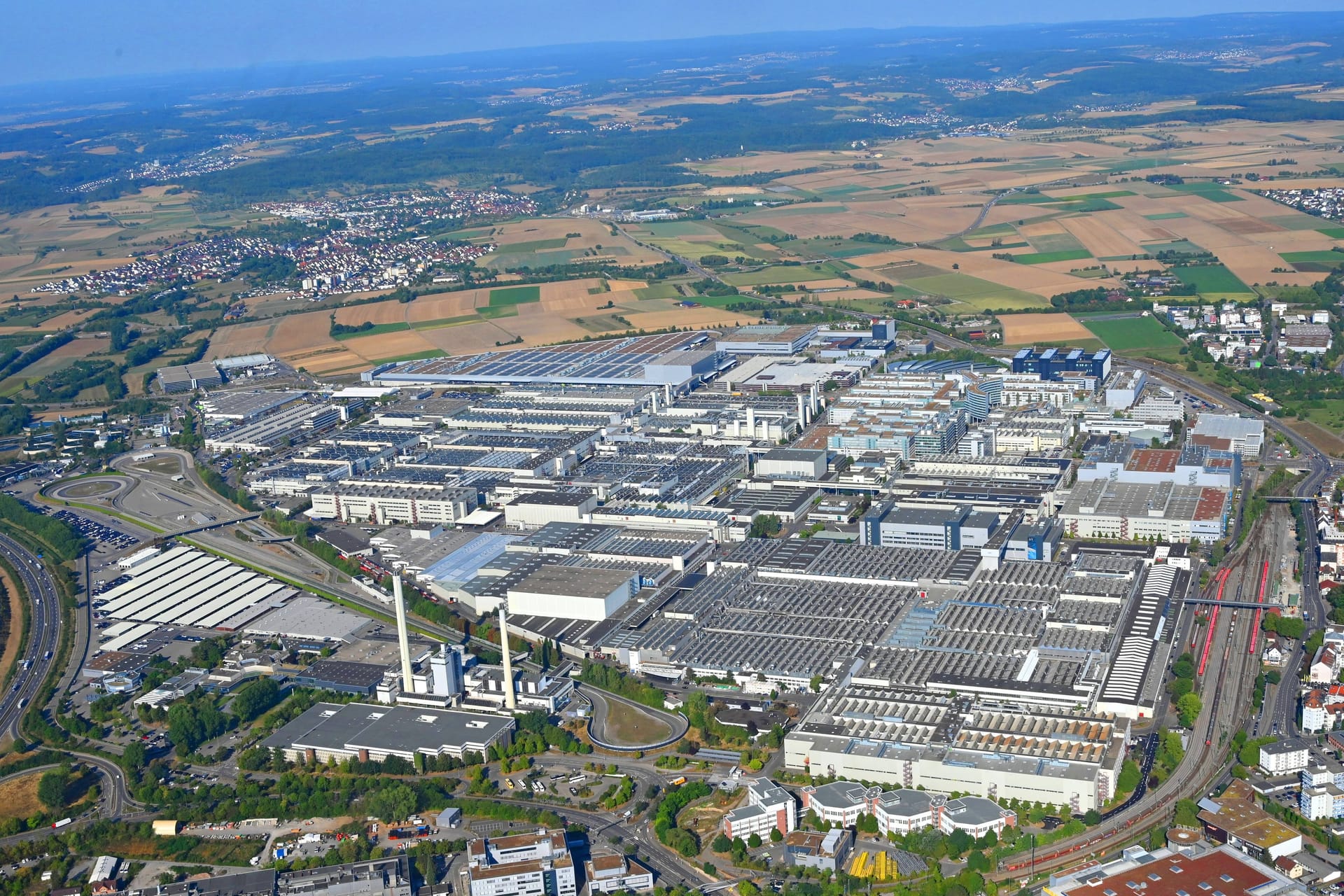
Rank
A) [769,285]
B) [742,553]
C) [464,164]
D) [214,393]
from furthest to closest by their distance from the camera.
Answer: [464,164], [769,285], [214,393], [742,553]

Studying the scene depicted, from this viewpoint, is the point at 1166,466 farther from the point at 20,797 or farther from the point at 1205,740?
the point at 20,797

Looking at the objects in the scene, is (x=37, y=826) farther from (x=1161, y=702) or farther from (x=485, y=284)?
(x=485, y=284)

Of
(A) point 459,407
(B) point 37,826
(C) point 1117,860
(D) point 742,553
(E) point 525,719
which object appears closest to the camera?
(C) point 1117,860

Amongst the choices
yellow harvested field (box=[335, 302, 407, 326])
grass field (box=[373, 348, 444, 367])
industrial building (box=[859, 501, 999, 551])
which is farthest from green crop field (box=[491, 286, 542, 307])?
industrial building (box=[859, 501, 999, 551])

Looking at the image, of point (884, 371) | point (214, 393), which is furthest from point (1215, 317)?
point (214, 393)

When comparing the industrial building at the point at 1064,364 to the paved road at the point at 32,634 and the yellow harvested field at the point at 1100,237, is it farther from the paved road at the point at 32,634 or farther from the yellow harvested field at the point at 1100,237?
the paved road at the point at 32,634
